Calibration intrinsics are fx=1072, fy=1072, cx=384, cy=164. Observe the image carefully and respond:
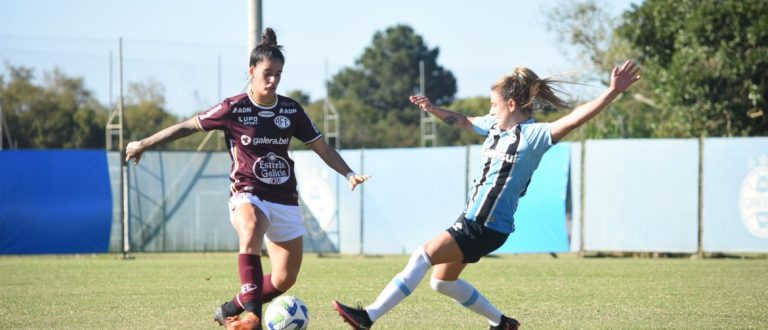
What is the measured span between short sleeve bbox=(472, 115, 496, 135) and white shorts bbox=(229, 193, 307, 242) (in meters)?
1.49

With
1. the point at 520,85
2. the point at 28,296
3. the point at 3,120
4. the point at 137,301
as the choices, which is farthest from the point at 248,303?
the point at 3,120

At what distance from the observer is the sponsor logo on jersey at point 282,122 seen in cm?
796

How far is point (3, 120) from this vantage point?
2591 centimetres

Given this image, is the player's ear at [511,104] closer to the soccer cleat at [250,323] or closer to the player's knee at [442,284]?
the player's knee at [442,284]

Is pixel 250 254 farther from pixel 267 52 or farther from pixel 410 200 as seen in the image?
pixel 410 200

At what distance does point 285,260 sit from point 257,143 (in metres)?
0.89

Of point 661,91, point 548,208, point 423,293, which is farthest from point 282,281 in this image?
point 661,91

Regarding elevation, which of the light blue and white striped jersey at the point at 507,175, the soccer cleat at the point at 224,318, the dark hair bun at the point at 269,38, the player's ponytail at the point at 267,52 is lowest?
the soccer cleat at the point at 224,318

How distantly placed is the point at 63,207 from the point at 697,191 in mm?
11309

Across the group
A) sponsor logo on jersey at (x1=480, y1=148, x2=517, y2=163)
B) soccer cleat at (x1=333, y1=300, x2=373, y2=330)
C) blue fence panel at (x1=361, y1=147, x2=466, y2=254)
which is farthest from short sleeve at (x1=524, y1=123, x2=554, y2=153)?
blue fence panel at (x1=361, y1=147, x2=466, y2=254)

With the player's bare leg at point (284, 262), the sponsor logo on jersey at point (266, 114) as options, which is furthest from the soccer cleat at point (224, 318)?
the sponsor logo on jersey at point (266, 114)

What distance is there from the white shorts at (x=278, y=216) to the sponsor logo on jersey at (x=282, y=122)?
0.58 meters

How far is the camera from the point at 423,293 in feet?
38.9

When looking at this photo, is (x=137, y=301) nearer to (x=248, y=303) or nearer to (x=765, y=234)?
(x=248, y=303)
